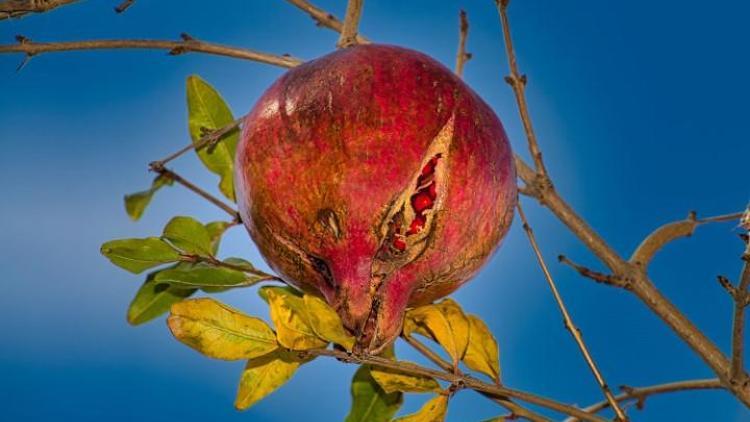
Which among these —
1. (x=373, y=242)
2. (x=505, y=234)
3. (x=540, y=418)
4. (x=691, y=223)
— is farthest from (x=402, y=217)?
(x=691, y=223)

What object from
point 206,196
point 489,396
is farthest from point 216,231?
point 489,396

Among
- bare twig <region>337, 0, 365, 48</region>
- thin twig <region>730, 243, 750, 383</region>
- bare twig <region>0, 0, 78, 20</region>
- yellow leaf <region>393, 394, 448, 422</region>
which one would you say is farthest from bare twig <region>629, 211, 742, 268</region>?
bare twig <region>0, 0, 78, 20</region>

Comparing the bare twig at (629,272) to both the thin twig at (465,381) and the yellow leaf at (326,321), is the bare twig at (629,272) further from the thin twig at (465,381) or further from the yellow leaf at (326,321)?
the yellow leaf at (326,321)

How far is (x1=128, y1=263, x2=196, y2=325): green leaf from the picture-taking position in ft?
3.10

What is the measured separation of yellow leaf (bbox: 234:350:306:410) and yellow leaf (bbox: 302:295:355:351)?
111 millimetres

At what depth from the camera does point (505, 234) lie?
2.35 feet

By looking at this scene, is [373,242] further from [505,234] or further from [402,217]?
[505,234]

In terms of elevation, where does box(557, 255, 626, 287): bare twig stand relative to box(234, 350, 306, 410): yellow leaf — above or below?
above

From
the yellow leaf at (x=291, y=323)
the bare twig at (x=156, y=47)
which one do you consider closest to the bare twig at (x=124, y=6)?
the bare twig at (x=156, y=47)

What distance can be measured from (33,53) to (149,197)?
0.72 ft

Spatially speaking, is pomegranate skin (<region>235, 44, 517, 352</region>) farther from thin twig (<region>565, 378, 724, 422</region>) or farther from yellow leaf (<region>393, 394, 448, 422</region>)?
thin twig (<region>565, 378, 724, 422</region>)

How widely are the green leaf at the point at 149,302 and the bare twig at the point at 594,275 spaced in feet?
1.34

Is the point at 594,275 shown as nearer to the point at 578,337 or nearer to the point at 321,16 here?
the point at 578,337

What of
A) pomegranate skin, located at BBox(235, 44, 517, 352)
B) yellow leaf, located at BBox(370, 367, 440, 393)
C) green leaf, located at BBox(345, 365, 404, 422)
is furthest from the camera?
green leaf, located at BBox(345, 365, 404, 422)
